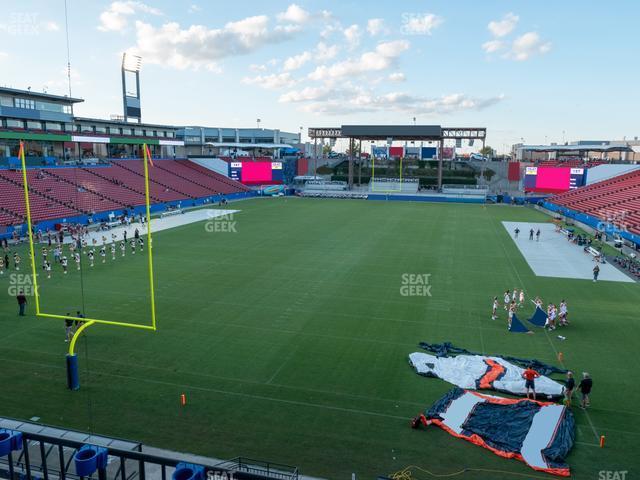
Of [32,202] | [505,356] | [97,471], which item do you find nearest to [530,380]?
[505,356]

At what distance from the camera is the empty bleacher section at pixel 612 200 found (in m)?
40.3

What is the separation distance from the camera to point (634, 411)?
12.6 m

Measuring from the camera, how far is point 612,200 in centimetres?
4878

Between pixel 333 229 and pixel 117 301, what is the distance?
23970mm

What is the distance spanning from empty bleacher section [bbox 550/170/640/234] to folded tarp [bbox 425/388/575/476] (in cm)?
2839

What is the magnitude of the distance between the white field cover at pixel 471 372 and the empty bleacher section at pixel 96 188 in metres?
24.4

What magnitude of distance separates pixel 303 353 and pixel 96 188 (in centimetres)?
4085

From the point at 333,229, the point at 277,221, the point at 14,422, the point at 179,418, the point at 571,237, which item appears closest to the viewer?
the point at 14,422

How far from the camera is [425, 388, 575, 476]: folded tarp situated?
419 inches

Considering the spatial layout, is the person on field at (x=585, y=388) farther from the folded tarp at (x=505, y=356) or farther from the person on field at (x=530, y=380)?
the folded tarp at (x=505, y=356)

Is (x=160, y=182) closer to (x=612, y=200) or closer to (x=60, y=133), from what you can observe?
(x=60, y=133)

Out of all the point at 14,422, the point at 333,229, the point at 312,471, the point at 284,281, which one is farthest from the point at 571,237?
the point at 14,422

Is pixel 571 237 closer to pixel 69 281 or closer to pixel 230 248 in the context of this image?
pixel 230 248

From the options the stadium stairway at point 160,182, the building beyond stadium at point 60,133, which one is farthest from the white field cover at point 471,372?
the building beyond stadium at point 60,133
